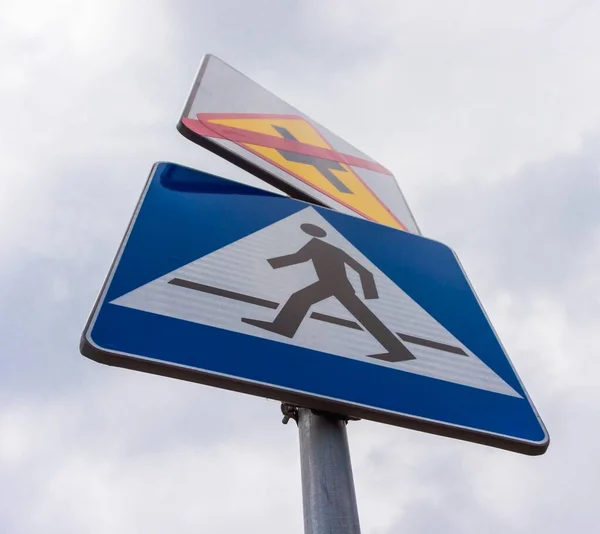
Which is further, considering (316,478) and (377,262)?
(377,262)

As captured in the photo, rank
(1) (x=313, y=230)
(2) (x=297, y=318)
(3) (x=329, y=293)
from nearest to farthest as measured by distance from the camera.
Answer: (2) (x=297, y=318) < (3) (x=329, y=293) < (1) (x=313, y=230)

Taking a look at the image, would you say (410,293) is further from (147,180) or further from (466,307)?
(147,180)

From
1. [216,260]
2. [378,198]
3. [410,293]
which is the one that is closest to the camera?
[216,260]

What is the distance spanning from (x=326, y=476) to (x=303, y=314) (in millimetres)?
377

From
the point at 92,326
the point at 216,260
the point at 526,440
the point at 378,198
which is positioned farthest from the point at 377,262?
the point at 378,198

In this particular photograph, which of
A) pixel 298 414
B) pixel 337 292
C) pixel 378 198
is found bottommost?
pixel 298 414

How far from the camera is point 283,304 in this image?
1.48m

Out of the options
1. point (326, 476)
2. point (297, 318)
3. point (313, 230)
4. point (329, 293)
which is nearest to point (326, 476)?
point (326, 476)

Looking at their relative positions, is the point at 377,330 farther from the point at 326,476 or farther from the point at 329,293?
the point at 326,476

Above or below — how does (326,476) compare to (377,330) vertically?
below

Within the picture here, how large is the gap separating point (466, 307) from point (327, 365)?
684 mm

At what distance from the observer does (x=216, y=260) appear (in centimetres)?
155

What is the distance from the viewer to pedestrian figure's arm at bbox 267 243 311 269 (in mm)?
1633

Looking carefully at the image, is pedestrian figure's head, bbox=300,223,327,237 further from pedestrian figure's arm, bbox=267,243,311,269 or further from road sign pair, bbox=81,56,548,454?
pedestrian figure's arm, bbox=267,243,311,269
